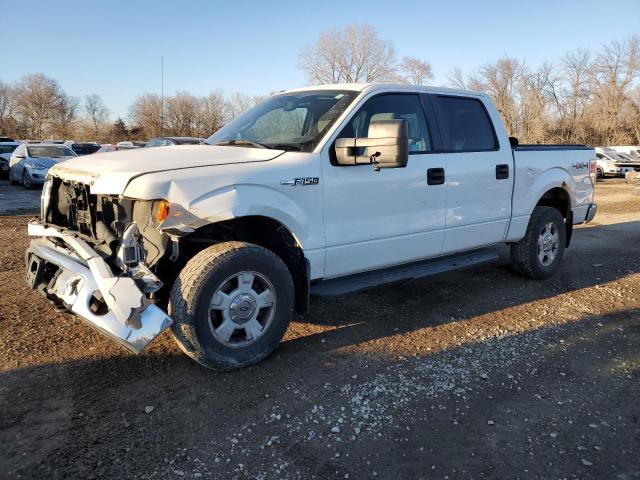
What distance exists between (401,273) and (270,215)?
1.53 metres

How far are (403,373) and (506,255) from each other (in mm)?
4208

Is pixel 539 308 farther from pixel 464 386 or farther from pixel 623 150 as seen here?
pixel 623 150

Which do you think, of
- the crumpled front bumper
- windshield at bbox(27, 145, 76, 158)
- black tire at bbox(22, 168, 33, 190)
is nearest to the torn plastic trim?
the crumpled front bumper

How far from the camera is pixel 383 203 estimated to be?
4.28m

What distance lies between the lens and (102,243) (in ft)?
11.8

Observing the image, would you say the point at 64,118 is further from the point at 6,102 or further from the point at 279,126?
the point at 279,126

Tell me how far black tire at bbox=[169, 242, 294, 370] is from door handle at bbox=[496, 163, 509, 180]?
8.77 ft

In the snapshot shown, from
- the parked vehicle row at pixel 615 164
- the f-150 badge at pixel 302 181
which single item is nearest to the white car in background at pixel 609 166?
the parked vehicle row at pixel 615 164

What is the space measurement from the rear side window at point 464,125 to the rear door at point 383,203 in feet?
0.80

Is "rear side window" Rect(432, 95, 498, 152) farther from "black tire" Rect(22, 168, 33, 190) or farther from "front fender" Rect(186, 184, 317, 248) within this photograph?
"black tire" Rect(22, 168, 33, 190)

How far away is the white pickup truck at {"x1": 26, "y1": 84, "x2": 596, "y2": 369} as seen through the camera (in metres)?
3.31

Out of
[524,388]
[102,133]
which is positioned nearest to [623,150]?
[524,388]

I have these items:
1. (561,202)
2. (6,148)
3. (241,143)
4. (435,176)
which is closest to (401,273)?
(435,176)

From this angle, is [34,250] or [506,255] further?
[506,255]
